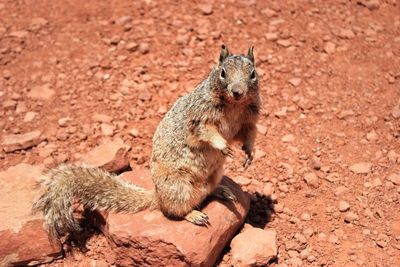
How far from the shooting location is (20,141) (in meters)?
6.90

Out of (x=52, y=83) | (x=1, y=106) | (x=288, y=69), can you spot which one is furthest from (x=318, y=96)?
(x=1, y=106)

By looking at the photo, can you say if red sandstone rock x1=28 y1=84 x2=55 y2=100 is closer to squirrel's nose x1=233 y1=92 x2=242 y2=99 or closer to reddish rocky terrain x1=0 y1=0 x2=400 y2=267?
reddish rocky terrain x1=0 y1=0 x2=400 y2=267

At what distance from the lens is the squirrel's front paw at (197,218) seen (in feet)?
17.7

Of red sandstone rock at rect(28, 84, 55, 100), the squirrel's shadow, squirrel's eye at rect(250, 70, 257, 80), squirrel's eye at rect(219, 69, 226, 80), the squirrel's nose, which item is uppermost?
squirrel's eye at rect(219, 69, 226, 80)

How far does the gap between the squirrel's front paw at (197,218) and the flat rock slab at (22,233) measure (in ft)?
4.83

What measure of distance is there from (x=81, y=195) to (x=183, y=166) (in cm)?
113

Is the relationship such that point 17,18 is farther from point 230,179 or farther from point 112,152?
point 230,179

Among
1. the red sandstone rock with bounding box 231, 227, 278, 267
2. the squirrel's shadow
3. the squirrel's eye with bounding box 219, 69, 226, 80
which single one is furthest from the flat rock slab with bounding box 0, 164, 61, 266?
the squirrel's eye with bounding box 219, 69, 226, 80

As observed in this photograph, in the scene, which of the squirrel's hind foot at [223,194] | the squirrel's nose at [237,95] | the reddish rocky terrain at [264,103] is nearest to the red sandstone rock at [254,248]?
the reddish rocky terrain at [264,103]

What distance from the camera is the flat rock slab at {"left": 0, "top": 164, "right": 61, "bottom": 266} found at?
542 cm

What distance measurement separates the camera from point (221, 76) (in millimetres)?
5102

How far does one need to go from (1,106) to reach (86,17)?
2220mm

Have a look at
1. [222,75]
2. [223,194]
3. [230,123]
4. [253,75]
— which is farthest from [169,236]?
[253,75]

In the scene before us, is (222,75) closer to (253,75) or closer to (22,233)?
(253,75)
